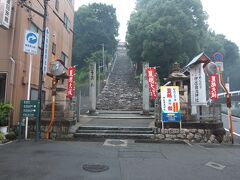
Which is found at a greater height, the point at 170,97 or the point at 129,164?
the point at 170,97

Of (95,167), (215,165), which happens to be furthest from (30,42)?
(215,165)

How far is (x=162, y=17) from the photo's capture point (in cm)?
2462

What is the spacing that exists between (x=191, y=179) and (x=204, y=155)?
8.60 ft

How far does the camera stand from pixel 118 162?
20.0 ft

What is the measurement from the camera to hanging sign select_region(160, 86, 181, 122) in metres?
10.0

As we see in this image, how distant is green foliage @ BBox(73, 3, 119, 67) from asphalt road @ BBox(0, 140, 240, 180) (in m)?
30.5

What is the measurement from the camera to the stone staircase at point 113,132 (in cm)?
1002

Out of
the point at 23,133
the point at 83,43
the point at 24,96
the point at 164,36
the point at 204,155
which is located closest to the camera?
the point at 204,155

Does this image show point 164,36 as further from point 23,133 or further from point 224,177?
point 224,177

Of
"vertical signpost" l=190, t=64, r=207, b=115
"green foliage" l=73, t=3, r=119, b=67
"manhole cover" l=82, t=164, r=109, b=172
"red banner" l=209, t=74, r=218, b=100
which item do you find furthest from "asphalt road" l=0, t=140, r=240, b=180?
"green foliage" l=73, t=3, r=119, b=67

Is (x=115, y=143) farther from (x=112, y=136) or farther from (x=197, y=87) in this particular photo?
(x=197, y=87)

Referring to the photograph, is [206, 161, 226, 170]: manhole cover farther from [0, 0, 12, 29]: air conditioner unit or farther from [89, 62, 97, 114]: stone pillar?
[89, 62, 97, 114]: stone pillar

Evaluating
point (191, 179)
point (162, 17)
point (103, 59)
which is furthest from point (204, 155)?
point (103, 59)

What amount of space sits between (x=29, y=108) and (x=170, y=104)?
20.9 ft
